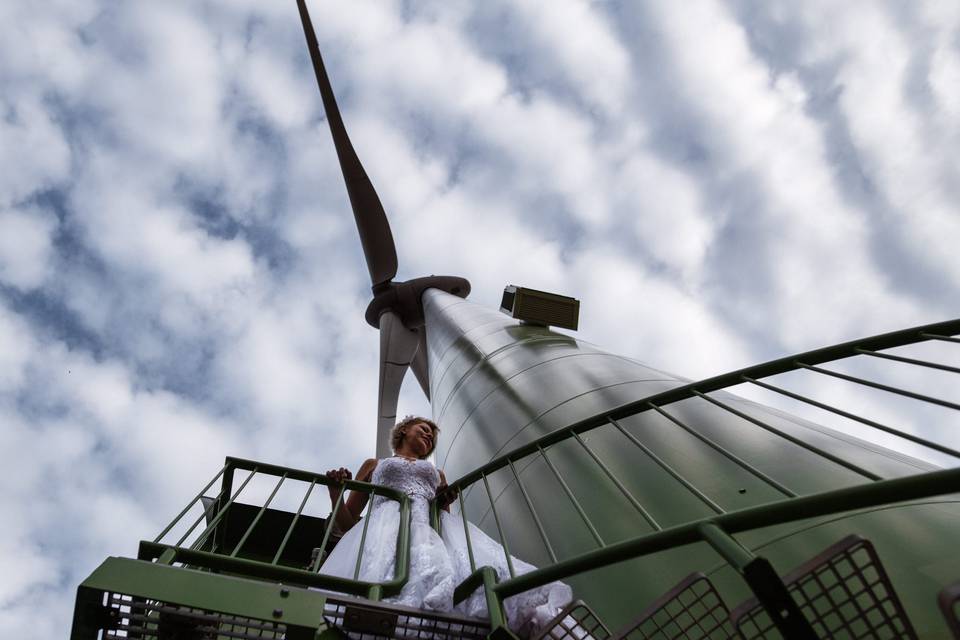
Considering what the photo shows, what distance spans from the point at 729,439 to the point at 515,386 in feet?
11.0

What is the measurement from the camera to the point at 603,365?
24.8 feet

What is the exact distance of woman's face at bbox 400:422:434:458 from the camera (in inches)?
255

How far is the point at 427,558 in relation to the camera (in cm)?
392

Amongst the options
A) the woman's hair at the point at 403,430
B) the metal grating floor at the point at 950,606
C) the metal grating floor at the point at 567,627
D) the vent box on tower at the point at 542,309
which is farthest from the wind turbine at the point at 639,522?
the vent box on tower at the point at 542,309

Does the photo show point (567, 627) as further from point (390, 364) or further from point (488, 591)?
point (390, 364)

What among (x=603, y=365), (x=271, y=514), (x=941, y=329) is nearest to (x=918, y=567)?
(x=941, y=329)

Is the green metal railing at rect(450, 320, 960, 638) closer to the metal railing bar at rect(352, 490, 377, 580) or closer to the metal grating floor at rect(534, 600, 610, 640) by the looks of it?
the metal grating floor at rect(534, 600, 610, 640)

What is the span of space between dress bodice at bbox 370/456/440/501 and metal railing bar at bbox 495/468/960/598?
241 cm

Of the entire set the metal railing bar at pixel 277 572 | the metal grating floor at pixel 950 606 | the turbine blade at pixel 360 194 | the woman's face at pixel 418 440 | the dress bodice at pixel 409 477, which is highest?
the turbine blade at pixel 360 194

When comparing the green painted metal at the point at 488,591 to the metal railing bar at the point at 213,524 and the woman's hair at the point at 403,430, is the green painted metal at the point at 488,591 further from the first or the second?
the woman's hair at the point at 403,430

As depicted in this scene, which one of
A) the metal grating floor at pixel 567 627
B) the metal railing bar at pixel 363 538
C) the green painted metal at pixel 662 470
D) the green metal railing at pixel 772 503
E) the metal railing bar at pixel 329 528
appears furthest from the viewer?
the metal railing bar at pixel 329 528

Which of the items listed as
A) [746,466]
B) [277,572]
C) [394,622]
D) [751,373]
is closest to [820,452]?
[746,466]

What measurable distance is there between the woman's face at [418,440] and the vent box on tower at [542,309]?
5273mm

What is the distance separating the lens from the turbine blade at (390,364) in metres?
17.8
